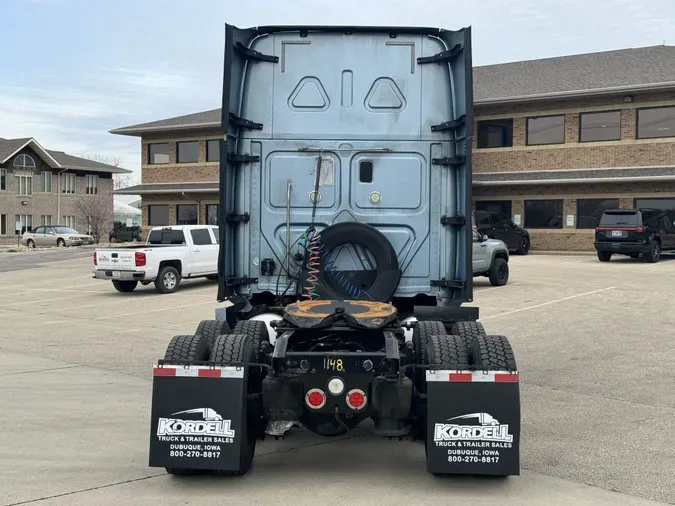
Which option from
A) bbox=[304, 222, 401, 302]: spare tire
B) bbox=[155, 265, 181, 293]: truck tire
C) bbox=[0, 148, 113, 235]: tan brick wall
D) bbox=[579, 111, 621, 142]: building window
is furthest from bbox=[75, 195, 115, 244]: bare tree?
bbox=[304, 222, 401, 302]: spare tire

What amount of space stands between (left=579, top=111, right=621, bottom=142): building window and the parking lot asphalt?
17.5m

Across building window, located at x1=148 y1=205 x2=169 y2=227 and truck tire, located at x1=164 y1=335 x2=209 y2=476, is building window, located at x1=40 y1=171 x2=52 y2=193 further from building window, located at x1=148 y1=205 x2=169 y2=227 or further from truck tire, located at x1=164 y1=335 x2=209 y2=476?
truck tire, located at x1=164 y1=335 x2=209 y2=476

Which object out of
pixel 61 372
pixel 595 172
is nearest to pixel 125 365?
pixel 61 372

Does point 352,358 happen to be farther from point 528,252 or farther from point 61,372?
point 528,252

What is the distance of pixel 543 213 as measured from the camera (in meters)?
33.3

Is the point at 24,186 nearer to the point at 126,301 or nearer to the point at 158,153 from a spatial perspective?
the point at 158,153

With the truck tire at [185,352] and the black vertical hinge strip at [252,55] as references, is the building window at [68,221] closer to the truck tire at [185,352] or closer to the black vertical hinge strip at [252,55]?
the black vertical hinge strip at [252,55]

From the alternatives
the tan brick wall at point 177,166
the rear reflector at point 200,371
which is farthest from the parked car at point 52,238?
the rear reflector at point 200,371

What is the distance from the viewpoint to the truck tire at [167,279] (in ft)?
67.4

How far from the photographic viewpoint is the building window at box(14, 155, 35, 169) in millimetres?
62375

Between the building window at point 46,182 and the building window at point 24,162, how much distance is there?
1.34m

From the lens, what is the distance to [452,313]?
23.2 ft

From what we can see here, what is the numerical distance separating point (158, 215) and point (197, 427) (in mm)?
39455

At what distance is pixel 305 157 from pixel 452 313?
2016 mm
